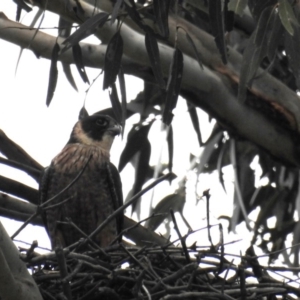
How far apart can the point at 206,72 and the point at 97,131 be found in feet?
2.44

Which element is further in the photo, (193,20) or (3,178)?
(193,20)

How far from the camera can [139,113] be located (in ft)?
18.7

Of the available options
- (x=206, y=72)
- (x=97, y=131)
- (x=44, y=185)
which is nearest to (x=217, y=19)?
(x=206, y=72)

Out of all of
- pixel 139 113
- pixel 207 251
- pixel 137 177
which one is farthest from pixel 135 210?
pixel 207 251

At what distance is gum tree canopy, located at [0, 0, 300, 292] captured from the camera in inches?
144

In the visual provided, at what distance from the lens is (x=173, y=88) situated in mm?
3773

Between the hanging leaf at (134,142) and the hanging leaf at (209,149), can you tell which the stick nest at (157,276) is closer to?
the hanging leaf at (134,142)

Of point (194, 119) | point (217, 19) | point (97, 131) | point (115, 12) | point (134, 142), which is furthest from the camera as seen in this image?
point (194, 119)

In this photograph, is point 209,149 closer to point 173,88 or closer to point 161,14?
point 173,88

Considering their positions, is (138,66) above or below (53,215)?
above

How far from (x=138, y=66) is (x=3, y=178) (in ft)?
4.20

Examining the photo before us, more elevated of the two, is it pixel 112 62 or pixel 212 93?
pixel 212 93

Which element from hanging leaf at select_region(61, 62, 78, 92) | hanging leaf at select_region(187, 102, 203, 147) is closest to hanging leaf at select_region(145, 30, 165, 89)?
hanging leaf at select_region(61, 62, 78, 92)

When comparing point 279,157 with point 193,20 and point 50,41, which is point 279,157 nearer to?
point 193,20
